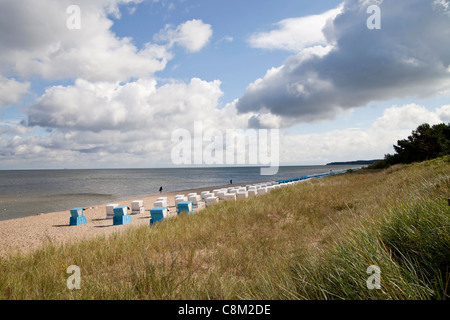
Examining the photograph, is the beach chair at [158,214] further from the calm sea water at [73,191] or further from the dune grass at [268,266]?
the calm sea water at [73,191]

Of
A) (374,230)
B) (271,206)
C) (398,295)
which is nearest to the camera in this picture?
(398,295)

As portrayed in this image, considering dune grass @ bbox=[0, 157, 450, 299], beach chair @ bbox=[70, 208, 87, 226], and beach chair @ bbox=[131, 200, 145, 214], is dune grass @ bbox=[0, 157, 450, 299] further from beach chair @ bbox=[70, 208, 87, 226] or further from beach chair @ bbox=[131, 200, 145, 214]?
beach chair @ bbox=[131, 200, 145, 214]

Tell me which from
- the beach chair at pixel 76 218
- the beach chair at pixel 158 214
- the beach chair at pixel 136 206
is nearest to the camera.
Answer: the beach chair at pixel 158 214

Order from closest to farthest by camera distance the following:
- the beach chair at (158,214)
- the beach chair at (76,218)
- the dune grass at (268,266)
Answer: the dune grass at (268,266), the beach chair at (158,214), the beach chair at (76,218)

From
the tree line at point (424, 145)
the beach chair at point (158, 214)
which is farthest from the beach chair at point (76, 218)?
the tree line at point (424, 145)

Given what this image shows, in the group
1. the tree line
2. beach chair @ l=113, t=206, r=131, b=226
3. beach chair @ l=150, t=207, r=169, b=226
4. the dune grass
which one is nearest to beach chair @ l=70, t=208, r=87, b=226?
beach chair @ l=113, t=206, r=131, b=226

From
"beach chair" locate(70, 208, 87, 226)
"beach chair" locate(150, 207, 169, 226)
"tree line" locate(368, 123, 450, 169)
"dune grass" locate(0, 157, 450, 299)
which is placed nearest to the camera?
"dune grass" locate(0, 157, 450, 299)

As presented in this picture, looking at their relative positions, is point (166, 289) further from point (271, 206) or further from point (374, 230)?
point (271, 206)

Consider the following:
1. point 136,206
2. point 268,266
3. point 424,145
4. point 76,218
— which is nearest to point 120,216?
point 136,206

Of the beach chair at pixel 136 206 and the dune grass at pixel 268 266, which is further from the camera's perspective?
the beach chair at pixel 136 206

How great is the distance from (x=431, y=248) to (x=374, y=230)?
94 cm

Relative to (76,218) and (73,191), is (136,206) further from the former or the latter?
(73,191)
